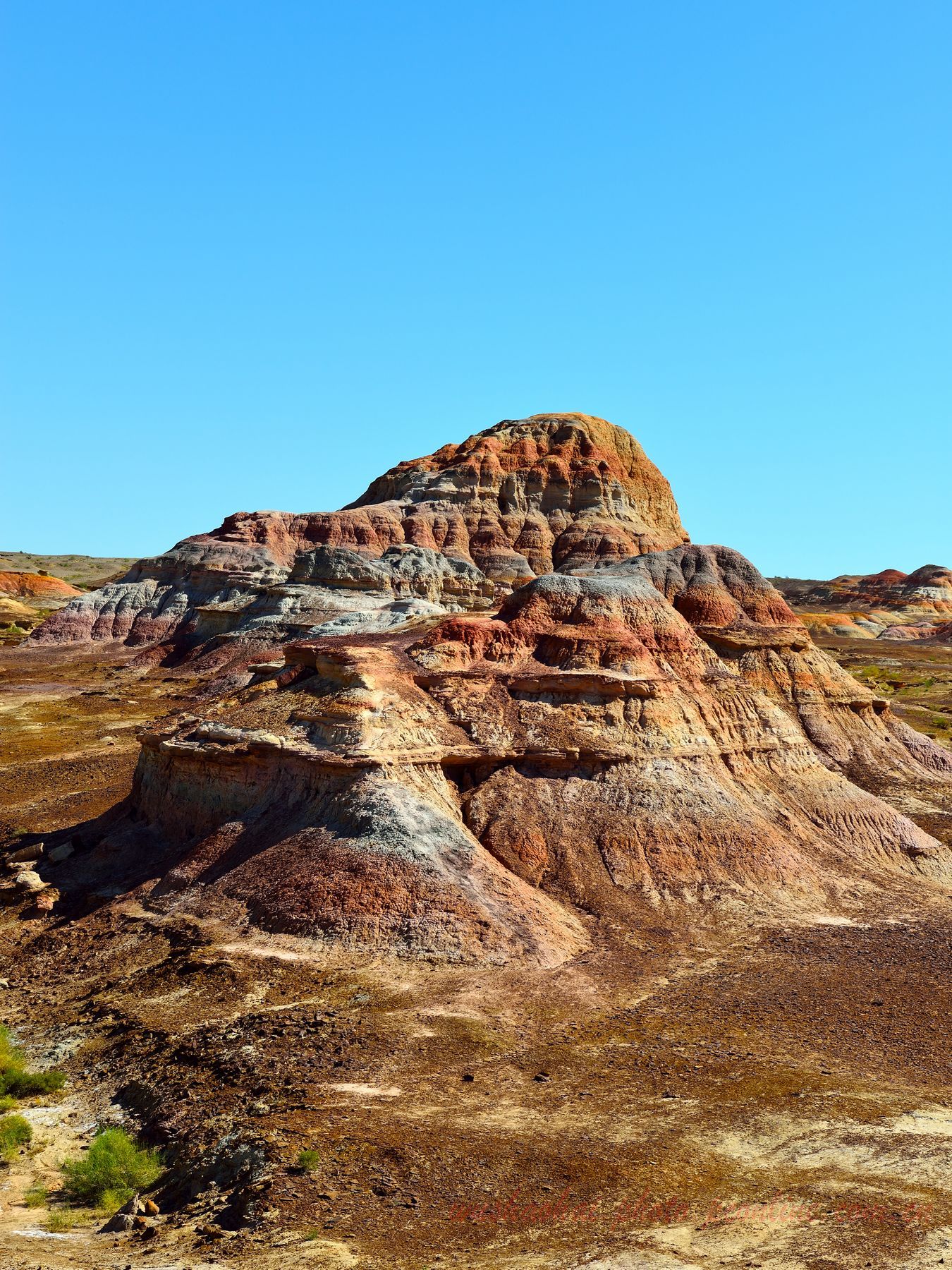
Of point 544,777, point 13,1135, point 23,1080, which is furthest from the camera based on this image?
point 544,777

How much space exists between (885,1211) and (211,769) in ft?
56.8

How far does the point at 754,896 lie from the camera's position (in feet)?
80.0

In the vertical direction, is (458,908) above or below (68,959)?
above

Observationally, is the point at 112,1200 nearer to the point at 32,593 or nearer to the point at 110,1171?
the point at 110,1171

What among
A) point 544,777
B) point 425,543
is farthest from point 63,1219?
point 425,543

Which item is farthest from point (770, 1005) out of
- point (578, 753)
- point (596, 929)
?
point (578, 753)

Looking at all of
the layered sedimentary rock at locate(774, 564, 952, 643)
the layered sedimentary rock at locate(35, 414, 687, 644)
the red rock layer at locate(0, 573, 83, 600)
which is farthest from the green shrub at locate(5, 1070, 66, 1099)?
the layered sedimentary rock at locate(774, 564, 952, 643)

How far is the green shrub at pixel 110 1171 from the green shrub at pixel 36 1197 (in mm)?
274

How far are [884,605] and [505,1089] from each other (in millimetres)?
156516

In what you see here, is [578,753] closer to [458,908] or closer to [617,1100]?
[458,908]

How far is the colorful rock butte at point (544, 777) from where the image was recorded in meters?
21.2

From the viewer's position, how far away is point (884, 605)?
158500 millimetres

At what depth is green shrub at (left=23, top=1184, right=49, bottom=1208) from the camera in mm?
13117

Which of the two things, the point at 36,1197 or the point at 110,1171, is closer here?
the point at 36,1197
